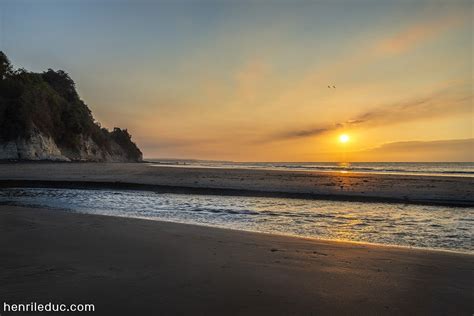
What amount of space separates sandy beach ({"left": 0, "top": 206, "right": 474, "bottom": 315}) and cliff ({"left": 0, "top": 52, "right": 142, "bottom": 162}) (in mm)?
64024

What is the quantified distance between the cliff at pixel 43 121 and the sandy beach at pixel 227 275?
64.0 metres

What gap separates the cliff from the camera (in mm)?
60406

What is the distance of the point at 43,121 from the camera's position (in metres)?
69.3

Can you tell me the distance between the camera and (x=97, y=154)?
100 metres

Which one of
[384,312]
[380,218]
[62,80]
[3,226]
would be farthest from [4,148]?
[384,312]

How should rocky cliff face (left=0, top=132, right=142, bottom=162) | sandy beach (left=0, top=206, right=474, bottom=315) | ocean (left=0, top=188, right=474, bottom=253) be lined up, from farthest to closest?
1. rocky cliff face (left=0, top=132, right=142, bottom=162)
2. ocean (left=0, top=188, right=474, bottom=253)
3. sandy beach (left=0, top=206, right=474, bottom=315)

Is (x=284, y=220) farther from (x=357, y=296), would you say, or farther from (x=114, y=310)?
(x=114, y=310)

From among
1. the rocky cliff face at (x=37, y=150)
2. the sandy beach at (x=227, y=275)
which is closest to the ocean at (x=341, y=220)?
the sandy beach at (x=227, y=275)

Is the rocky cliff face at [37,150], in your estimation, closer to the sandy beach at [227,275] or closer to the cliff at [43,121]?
the cliff at [43,121]

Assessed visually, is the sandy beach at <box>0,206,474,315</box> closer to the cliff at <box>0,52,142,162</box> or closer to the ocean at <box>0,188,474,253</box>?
the ocean at <box>0,188,474,253</box>

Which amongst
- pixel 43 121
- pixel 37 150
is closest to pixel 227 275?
pixel 37 150

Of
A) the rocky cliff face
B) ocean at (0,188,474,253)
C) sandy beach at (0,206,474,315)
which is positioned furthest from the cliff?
sandy beach at (0,206,474,315)

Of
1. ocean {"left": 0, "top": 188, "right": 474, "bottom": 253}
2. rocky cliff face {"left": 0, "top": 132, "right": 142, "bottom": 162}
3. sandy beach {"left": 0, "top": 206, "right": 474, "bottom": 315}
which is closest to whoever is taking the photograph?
sandy beach {"left": 0, "top": 206, "right": 474, "bottom": 315}

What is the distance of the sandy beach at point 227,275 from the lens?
353 centimetres
